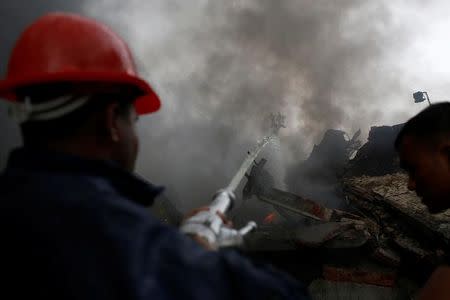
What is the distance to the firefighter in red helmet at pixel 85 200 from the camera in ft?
2.71

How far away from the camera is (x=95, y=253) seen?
0.83 meters

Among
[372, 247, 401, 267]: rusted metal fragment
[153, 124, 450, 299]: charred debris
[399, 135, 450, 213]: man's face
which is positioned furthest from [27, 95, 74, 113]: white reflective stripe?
[372, 247, 401, 267]: rusted metal fragment

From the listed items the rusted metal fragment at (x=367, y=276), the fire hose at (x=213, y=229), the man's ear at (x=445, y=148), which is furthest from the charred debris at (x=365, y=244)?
the fire hose at (x=213, y=229)

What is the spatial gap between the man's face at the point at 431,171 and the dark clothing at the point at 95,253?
6.27ft

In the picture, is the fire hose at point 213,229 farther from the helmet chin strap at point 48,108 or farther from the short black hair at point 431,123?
the short black hair at point 431,123

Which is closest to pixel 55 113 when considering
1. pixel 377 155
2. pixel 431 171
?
pixel 431 171

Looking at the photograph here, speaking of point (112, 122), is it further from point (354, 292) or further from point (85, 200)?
point (354, 292)

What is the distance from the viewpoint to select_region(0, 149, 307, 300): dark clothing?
32.1 inches

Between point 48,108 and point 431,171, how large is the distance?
2425 millimetres

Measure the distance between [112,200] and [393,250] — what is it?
5878 mm

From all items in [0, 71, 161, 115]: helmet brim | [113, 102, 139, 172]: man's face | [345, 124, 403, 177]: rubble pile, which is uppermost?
[0, 71, 161, 115]: helmet brim

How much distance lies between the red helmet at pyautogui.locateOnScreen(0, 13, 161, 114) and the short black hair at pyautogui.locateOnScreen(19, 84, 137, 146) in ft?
0.12

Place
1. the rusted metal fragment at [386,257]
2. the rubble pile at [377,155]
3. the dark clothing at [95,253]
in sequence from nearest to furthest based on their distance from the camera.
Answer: the dark clothing at [95,253] < the rusted metal fragment at [386,257] < the rubble pile at [377,155]

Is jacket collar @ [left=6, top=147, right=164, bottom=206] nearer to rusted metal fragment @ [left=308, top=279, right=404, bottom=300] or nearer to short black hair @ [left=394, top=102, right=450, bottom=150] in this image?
short black hair @ [left=394, top=102, right=450, bottom=150]
